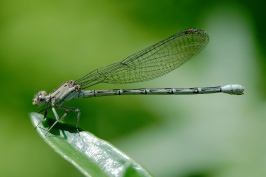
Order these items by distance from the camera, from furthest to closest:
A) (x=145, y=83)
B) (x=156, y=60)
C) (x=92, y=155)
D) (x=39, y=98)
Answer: (x=156, y=60), (x=145, y=83), (x=39, y=98), (x=92, y=155)

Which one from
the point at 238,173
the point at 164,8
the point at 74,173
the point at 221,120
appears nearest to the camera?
the point at 74,173

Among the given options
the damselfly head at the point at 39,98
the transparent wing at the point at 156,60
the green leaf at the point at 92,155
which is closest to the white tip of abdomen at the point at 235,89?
the transparent wing at the point at 156,60

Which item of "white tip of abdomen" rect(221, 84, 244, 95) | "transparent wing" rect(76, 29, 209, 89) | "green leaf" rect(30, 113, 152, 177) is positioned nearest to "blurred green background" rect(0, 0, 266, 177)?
"transparent wing" rect(76, 29, 209, 89)

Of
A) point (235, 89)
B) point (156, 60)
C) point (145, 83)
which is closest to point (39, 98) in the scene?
point (145, 83)

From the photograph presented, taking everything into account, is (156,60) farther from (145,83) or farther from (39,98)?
(39,98)

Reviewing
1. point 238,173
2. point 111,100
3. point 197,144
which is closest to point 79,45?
point 111,100

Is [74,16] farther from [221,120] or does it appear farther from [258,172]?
[258,172]

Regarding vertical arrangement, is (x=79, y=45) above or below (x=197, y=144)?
above
